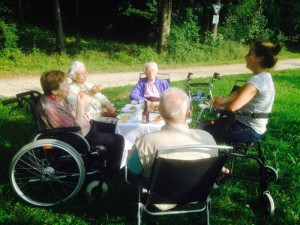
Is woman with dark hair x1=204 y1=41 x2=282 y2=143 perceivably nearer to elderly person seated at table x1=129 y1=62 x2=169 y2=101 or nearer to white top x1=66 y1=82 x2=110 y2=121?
white top x1=66 y1=82 x2=110 y2=121

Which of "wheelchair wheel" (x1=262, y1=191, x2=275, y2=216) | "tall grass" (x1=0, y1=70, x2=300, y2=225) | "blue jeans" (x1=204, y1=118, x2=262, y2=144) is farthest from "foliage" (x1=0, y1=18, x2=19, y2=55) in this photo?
"wheelchair wheel" (x1=262, y1=191, x2=275, y2=216)

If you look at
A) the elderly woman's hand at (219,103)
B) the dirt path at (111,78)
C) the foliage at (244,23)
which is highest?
the foliage at (244,23)

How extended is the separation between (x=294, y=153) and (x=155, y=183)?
10.7 feet

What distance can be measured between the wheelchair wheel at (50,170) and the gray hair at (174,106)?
4.08 feet

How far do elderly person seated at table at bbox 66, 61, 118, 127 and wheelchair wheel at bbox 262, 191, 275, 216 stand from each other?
7.18ft

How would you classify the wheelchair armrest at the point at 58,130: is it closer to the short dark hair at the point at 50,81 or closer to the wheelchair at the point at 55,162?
the wheelchair at the point at 55,162

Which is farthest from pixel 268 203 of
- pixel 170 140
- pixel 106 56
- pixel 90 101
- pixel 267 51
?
pixel 106 56

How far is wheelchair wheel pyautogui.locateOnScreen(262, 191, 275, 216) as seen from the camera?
3207mm

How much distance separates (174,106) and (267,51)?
160 centimetres

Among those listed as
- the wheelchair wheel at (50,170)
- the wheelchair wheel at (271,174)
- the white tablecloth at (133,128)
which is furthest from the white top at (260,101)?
the wheelchair wheel at (50,170)

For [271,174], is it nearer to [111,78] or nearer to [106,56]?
[111,78]

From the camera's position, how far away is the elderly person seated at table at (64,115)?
338cm

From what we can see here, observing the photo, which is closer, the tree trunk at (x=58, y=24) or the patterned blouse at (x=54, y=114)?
the patterned blouse at (x=54, y=114)

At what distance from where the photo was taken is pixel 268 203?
3.27m
